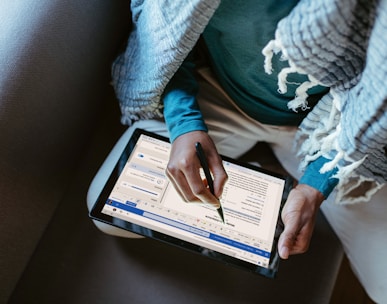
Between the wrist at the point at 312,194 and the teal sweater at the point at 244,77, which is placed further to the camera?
the wrist at the point at 312,194

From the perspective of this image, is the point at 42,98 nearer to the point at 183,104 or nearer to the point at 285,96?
the point at 183,104

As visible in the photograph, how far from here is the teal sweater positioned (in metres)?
0.47

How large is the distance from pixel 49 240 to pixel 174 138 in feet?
0.87

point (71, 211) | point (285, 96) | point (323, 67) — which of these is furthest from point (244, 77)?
point (71, 211)

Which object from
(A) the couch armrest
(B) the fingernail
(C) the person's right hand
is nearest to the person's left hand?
(B) the fingernail

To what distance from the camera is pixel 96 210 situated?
1.81ft

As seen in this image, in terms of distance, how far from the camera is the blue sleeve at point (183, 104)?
→ 568mm

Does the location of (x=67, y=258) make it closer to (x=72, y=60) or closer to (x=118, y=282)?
(x=118, y=282)

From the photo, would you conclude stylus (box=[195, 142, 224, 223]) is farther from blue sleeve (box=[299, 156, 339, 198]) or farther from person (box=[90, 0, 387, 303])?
blue sleeve (box=[299, 156, 339, 198])

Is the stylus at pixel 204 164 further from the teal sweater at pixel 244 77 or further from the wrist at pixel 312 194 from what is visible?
the wrist at pixel 312 194


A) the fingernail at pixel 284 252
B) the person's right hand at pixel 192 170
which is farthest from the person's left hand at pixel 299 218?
the person's right hand at pixel 192 170

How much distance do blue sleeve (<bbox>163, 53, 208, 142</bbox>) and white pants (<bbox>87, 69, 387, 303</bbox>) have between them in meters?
0.05

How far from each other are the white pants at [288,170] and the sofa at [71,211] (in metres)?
0.03

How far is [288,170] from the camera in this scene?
0.69 meters
